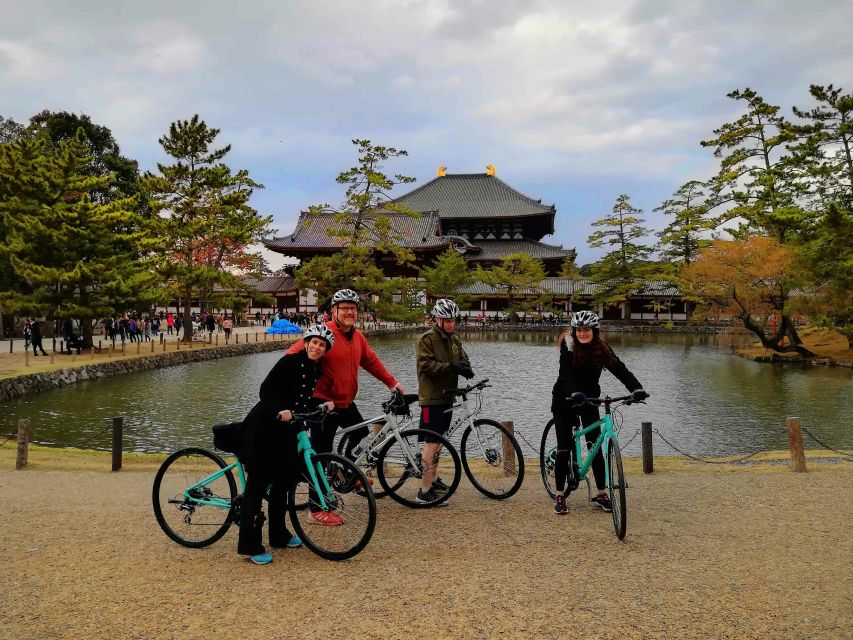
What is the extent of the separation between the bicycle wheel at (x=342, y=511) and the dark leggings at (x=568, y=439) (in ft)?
5.65

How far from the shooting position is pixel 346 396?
4.89 meters

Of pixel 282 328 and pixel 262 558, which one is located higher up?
pixel 282 328

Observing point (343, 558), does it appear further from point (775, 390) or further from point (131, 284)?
point (131, 284)

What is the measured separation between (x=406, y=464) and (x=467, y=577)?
146 centimetres

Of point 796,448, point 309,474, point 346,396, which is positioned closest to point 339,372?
point 346,396

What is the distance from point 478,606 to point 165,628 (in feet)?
5.37

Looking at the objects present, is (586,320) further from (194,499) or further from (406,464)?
(194,499)

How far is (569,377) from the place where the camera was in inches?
193

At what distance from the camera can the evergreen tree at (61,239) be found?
19969 mm

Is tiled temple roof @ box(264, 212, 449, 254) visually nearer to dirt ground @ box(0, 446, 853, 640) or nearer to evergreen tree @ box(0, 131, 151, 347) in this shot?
evergreen tree @ box(0, 131, 151, 347)

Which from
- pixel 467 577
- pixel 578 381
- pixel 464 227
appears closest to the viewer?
pixel 467 577

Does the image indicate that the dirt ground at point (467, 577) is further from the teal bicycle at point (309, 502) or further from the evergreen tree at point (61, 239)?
the evergreen tree at point (61, 239)

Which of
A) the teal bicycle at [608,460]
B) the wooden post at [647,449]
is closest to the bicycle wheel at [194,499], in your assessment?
the teal bicycle at [608,460]

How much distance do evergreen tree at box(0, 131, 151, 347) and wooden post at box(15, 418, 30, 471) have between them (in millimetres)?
14531
